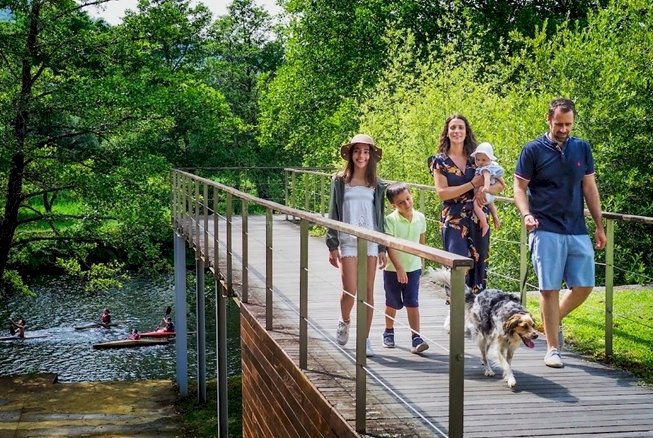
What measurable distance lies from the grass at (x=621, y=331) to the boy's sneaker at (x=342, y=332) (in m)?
1.80

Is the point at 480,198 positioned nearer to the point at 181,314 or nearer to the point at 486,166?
the point at 486,166

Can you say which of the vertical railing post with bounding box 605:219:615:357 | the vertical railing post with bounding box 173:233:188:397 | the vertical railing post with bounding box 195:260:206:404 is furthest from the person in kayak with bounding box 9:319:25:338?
the vertical railing post with bounding box 605:219:615:357

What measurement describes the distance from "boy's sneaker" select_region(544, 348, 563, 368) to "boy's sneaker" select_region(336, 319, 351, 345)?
1.36 meters

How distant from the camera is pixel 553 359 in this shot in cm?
A: 575

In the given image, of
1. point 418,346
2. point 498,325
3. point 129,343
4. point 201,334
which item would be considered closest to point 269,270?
point 418,346

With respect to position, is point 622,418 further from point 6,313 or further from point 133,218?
point 6,313

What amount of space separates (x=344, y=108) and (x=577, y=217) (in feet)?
76.9

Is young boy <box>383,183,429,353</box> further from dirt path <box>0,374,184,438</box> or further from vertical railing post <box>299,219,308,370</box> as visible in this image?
dirt path <box>0,374,184,438</box>

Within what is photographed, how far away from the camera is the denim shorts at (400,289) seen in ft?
19.8

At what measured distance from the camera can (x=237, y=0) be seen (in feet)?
155

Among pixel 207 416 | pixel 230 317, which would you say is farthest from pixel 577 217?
pixel 230 317

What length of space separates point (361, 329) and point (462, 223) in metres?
2.24

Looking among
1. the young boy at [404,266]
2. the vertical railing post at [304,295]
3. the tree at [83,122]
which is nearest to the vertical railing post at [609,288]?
the young boy at [404,266]

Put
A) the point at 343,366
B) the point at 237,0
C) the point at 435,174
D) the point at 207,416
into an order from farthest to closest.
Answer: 1. the point at 237,0
2. the point at 207,416
3. the point at 435,174
4. the point at 343,366
